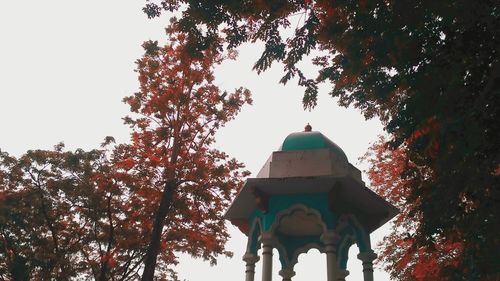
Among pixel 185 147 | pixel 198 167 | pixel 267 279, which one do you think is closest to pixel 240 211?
pixel 267 279

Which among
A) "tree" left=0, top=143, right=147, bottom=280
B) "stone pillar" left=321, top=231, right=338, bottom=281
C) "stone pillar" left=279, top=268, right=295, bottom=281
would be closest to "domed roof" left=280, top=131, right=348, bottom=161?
"stone pillar" left=321, top=231, right=338, bottom=281

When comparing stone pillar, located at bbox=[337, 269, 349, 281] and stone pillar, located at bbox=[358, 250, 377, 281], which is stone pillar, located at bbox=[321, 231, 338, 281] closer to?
stone pillar, located at bbox=[358, 250, 377, 281]

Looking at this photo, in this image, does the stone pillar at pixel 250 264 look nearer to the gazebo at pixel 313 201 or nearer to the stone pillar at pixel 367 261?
the gazebo at pixel 313 201

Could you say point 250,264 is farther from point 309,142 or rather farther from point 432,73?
point 432,73

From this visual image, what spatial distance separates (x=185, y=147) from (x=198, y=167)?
151 cm

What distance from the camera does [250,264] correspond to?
1136cm

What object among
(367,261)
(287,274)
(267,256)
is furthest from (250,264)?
(367,261)

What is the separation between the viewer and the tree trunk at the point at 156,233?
14883 millimetres

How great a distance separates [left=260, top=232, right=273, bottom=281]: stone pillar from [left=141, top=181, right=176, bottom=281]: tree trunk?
5264 mm

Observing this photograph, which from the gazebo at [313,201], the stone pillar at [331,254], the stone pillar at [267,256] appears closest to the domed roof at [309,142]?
the gazebo at [313,201]

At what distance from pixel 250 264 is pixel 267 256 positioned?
28.6 inches

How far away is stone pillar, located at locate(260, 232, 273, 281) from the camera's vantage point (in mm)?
10594

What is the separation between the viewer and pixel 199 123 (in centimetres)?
1789

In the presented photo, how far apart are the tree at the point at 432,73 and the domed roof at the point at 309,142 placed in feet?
11.8
